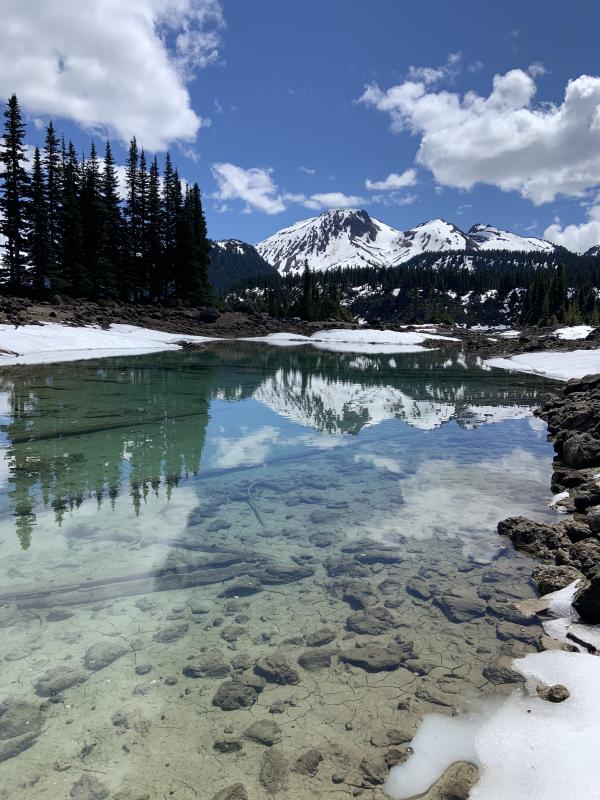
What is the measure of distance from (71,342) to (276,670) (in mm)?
37422

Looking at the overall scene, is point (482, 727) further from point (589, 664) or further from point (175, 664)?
point (175, 664)

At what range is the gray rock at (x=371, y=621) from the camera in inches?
212

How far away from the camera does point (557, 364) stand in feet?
132

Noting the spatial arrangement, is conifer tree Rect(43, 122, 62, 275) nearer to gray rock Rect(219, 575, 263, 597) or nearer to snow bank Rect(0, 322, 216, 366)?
snow bank Rect(0, 322, 216, 366)

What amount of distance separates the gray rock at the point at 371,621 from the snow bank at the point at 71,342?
27.9m

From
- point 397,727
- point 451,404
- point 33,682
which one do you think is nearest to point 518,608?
point 397,727

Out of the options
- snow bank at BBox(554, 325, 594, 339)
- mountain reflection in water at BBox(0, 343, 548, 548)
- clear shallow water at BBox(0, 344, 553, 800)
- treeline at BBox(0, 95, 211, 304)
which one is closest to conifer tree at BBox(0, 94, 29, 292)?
treeline at BBox(0, 95, 211, 304)

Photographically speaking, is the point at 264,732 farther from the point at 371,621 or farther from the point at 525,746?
the point at 525,746

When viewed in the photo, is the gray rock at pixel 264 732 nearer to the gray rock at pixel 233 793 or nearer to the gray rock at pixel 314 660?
the gray rock at pixel 233 793

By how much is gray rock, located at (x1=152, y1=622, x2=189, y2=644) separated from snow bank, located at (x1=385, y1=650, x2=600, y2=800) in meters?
2.57

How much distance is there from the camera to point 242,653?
4.97 metres

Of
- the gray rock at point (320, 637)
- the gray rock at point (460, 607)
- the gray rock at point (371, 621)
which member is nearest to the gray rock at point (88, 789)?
the gray rock at point (320, 637)

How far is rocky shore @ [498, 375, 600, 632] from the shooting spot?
19.6ft

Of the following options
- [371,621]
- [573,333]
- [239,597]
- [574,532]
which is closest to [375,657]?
[371,621]
